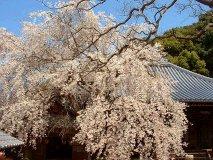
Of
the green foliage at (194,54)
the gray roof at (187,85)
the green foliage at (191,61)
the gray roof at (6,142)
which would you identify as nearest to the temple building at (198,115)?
the gray roof at (187,85)

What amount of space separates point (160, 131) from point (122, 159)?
1691mm

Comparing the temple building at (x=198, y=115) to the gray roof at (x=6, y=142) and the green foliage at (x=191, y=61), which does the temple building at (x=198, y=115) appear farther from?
the green foliage at (x=191, y=61)

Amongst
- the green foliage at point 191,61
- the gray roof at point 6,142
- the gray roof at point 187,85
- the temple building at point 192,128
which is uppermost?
the green foliage at point 191,61

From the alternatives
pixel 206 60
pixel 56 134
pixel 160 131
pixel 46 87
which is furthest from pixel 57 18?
pixel 206 60

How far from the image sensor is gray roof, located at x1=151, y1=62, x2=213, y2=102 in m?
22.4

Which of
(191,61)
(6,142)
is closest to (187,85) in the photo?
(191,61)

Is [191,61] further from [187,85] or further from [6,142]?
[6,142]

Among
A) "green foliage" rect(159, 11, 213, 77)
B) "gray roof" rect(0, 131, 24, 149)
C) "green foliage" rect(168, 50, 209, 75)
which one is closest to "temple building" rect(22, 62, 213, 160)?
"gray roof" rect(0, 131, 24, 149)

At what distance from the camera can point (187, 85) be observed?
2503 cm

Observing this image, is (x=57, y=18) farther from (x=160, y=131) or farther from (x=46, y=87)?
(x=160, y=131)

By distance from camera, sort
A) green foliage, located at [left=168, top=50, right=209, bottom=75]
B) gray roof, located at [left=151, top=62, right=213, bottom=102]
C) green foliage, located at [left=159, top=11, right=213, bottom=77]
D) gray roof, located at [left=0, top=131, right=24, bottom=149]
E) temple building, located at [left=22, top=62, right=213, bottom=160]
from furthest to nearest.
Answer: green foliage, located at [left=159, top=11, right=213, bottom=77] → green foliage, located at [left=168, top=50, right=209, bottom=75] → gray roof, located at [left=151, top=62, right=213, bottom=102] → temple building, located at [left=22, top=62, right=213, bottom=160] → gray roof, located at [left=0, top=131, right=24, bottom=149]

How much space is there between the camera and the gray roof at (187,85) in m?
22.4

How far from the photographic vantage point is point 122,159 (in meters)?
14.8

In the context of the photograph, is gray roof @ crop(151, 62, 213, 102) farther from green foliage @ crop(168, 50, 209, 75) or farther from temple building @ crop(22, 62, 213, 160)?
green foliage @ crop(168, 50, 209, 75)
